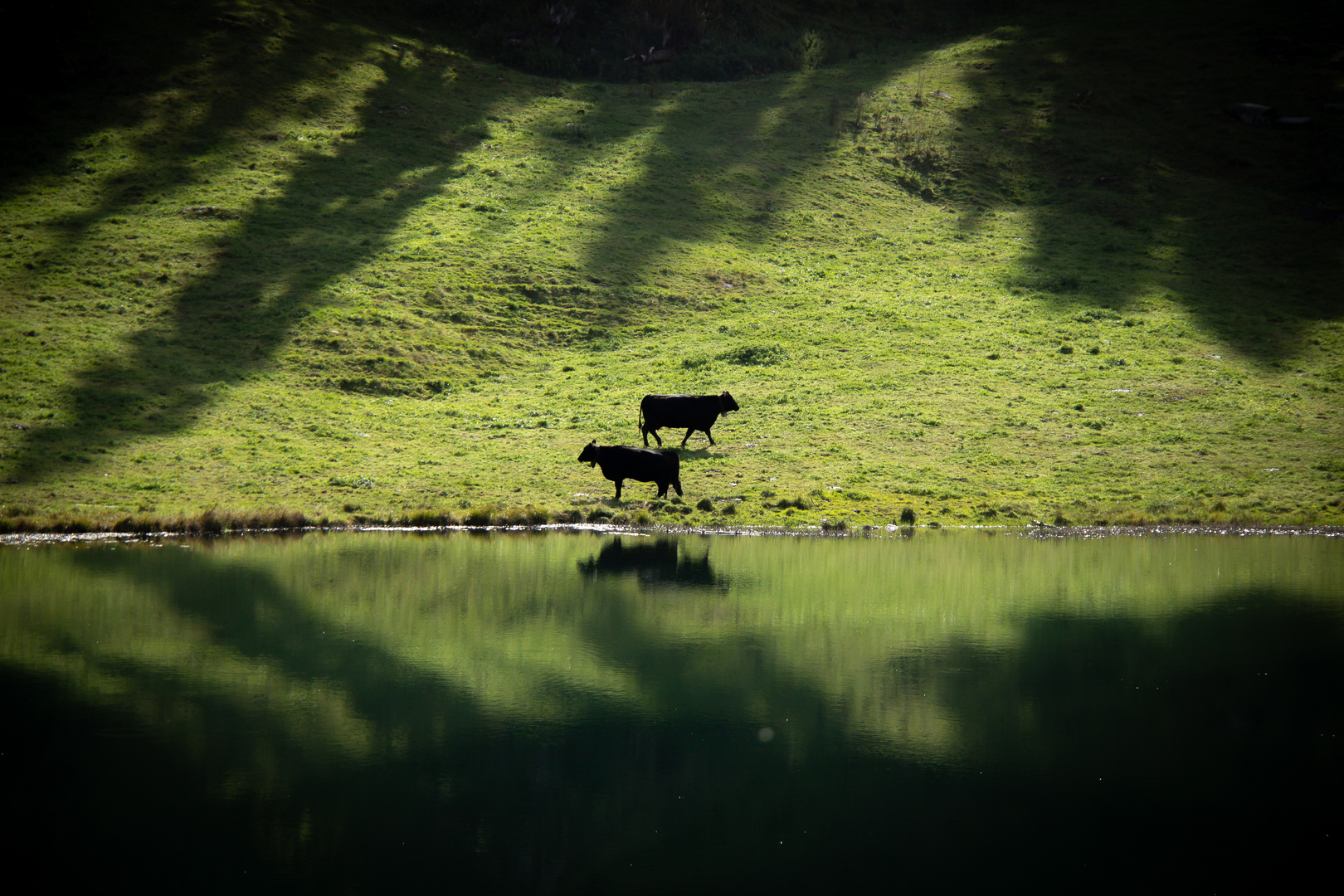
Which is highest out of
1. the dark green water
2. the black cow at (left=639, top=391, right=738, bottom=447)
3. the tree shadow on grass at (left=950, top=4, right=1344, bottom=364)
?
the tree shadow on grass at (left=950, top=4, right=1344, bottom=364)

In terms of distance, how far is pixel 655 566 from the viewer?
21.4 meters

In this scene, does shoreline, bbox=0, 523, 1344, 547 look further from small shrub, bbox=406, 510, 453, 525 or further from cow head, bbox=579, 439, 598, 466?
cow head, bbox=579, 439, 598, 466

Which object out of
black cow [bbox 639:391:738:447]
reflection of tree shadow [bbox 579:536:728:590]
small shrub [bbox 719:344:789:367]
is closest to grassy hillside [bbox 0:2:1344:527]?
small shrub [bbox 719:344:789:367]

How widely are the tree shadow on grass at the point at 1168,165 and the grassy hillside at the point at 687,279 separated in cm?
34

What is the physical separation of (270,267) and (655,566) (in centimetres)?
3764

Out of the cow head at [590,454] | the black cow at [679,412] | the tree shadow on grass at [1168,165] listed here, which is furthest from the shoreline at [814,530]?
the tree shadow on grass at [1168,165]

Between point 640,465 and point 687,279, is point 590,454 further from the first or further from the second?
point 687,279

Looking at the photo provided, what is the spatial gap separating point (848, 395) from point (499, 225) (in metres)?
27.0

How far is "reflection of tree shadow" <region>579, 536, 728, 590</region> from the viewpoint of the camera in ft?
65.4

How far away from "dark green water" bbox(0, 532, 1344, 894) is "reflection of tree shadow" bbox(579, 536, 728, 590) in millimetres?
173

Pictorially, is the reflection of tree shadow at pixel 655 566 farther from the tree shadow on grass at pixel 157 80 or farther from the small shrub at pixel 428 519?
the tree shadow on grass at pixel 157 80

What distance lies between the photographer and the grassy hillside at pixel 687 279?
1267 inches

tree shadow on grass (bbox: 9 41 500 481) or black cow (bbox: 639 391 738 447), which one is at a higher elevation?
tree shadow on grass (bbox: 9 41 500 481)

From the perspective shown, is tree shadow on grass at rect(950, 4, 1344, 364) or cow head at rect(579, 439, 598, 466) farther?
tree shadow on grass at rect(950, 4, 1344, 364)
